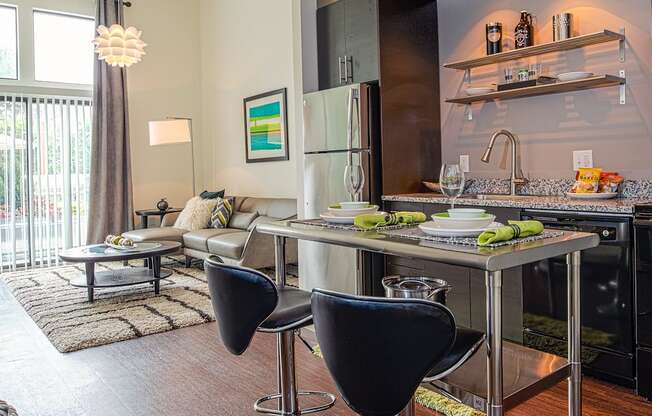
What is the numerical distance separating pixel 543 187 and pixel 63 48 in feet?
19.3

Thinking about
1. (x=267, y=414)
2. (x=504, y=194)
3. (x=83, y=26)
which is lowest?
(x=267, y=414)

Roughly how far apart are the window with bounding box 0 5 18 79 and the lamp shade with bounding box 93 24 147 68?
69.6 inches

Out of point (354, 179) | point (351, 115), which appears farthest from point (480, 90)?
point (354, 179)

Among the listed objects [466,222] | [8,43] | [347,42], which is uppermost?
[8,43]

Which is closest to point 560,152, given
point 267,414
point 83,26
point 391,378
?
point 267,414

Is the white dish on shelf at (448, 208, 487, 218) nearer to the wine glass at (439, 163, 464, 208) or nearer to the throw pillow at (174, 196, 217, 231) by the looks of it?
the wine glass at (439, 163, 464, 208)

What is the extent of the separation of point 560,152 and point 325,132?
1608mm

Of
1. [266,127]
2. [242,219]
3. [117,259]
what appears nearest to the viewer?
[117,259]

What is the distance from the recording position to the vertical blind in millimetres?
6207

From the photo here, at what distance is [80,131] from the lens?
6707mm

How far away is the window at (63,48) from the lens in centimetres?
648

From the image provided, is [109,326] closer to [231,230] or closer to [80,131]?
[231,230]

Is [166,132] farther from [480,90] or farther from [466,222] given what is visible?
[466,222]

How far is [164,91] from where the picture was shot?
7359mm
